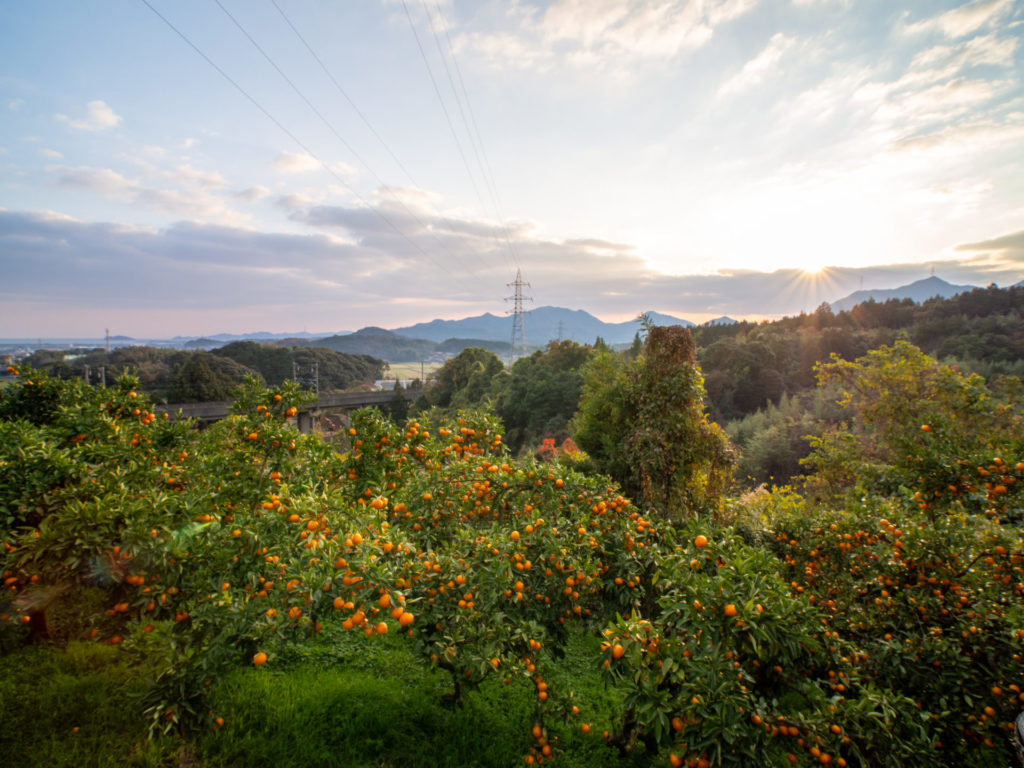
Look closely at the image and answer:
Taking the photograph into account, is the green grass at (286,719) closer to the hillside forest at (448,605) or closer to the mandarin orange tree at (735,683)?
the hillside forest at (448,605)

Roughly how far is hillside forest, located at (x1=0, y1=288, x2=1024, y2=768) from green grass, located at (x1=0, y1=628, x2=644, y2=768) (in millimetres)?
19

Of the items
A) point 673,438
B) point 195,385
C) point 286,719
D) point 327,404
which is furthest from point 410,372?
point 286,719

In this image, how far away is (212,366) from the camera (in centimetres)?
3412

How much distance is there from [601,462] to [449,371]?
3507 cm

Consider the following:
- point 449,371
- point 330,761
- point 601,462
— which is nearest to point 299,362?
point 449,371

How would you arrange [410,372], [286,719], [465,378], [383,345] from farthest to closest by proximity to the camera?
[383,345] < [410,372] < [465,378] < [286,719]

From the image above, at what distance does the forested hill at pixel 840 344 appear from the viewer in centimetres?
2490

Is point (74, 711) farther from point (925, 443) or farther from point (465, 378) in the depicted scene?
point (465, 378)

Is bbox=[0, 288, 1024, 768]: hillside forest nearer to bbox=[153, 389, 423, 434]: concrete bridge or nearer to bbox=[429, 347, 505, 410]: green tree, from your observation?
bbox=[153, 389, 423, 434]: concrete bridge

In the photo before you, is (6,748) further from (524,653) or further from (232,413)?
(524,653)

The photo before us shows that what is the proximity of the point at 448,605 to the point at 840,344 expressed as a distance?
35.5 m

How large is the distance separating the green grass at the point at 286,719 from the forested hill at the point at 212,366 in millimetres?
15613

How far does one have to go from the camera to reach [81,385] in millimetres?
4230

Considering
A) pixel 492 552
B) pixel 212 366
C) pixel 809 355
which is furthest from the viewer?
pixel 212 366
